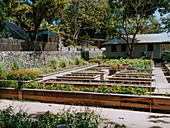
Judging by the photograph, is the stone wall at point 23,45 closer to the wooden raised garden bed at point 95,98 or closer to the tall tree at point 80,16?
the wooden raised garden bed at point 95,98

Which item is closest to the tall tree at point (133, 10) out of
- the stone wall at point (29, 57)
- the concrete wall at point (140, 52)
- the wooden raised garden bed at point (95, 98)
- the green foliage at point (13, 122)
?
the concrete wall at point (140, 52)

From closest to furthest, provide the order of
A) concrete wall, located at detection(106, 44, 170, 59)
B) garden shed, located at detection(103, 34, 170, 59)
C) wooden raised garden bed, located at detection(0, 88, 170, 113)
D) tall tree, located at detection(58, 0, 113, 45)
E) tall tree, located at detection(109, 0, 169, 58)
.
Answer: wooden raised garden bed, located at detection(0, 88, 170, 113) → tall tree, located at detection(109, 0, 169, 58) → garden shed, located at detection(103, 34, 170, 59) → concrete wall, located at detection(106, 44, 170, 59) → tall tree, located at detection(58, 0, 113, 45)

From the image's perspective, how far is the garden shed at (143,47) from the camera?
1088 inches

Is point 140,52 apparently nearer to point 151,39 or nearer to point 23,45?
point 151,39

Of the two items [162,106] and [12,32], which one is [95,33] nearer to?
[12,32]

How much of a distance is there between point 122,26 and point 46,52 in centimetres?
1257

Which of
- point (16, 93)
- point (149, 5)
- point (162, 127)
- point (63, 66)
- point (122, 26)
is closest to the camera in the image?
point (162, 127)

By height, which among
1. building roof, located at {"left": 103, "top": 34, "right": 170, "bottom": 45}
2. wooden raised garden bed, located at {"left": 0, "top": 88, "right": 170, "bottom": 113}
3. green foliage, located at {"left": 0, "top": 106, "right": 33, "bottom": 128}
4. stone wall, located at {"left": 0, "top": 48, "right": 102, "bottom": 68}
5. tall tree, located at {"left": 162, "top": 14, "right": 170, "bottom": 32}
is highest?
tall tree, located at {"left": 162, "top": 14, "right": 170, "bottom": 32}

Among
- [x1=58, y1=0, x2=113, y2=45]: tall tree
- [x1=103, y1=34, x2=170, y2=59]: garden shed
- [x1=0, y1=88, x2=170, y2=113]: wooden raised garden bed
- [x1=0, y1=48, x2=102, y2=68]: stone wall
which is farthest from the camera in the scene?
[x1=58, y1=0, x2=113, y2=45]: tall tree


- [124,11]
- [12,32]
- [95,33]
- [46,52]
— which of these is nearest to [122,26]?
[124,11]

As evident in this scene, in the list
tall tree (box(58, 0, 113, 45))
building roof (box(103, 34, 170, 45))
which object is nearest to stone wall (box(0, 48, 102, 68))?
building roof (box(103, 34, 170, 45))

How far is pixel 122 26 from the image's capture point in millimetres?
26766

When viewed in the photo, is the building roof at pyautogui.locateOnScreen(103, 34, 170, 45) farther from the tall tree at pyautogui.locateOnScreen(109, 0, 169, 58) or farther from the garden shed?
the tall tree at pyautogui.locateOnScreen(109, 0, 169, 58)

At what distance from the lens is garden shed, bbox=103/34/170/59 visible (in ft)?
90.7
